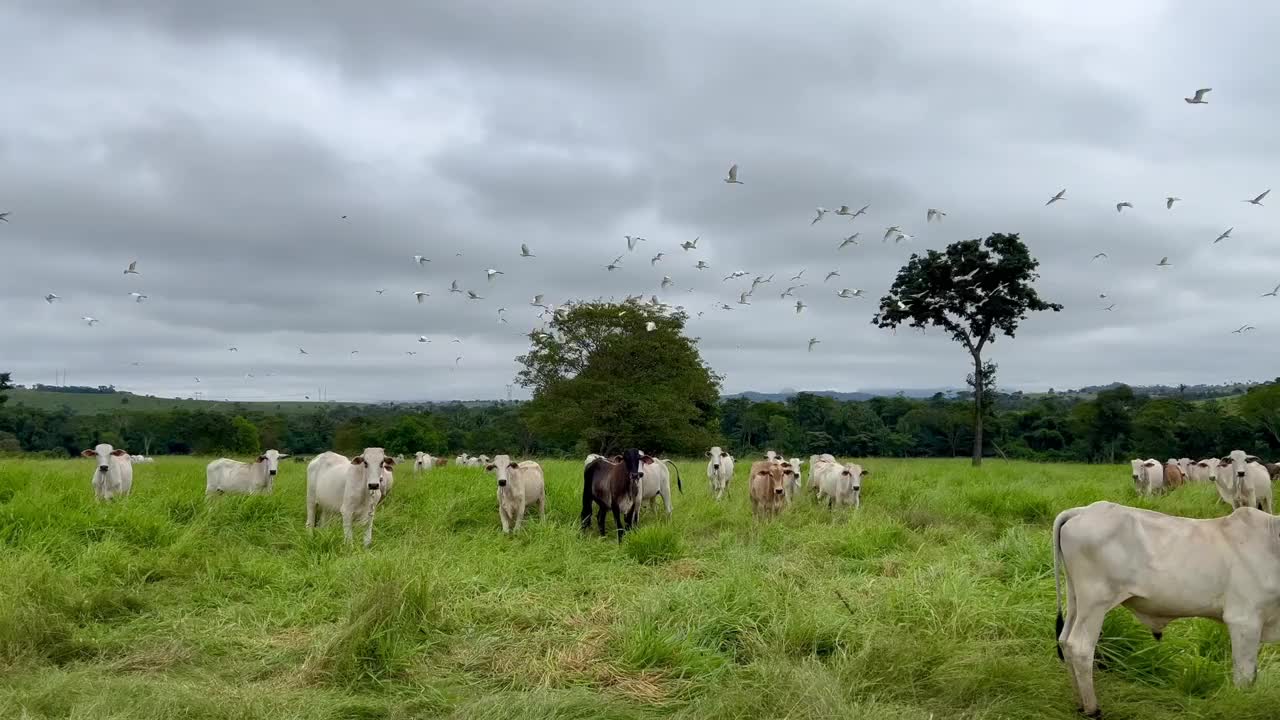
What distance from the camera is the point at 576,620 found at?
7.06 m

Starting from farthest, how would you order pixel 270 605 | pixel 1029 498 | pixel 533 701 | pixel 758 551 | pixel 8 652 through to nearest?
pixel 1029 498 < pixel 758 551 < pixel 270 605 < pixel 8 652 < pixel 533 701

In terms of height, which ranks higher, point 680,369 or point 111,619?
point 680,369

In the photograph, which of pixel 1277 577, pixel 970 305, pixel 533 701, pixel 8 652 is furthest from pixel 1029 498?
pixel 970 305

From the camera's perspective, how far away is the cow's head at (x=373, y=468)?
11.4 meters

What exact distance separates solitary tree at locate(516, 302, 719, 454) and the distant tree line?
0.55 ft

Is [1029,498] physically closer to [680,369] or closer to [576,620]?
[576,620]

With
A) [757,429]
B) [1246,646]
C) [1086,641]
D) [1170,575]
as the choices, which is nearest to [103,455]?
[1086,641]

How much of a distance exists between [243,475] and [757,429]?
41848 millimetres

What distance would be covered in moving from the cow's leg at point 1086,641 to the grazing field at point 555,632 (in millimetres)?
174

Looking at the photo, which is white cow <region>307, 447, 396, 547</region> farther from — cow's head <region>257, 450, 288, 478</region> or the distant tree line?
the distant tree line

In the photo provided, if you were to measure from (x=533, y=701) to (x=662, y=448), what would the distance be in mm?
33393

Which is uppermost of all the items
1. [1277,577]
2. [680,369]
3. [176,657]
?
[680,369]

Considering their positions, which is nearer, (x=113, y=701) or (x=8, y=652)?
(x=113, y=701)

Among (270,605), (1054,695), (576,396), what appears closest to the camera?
(1054,695)
